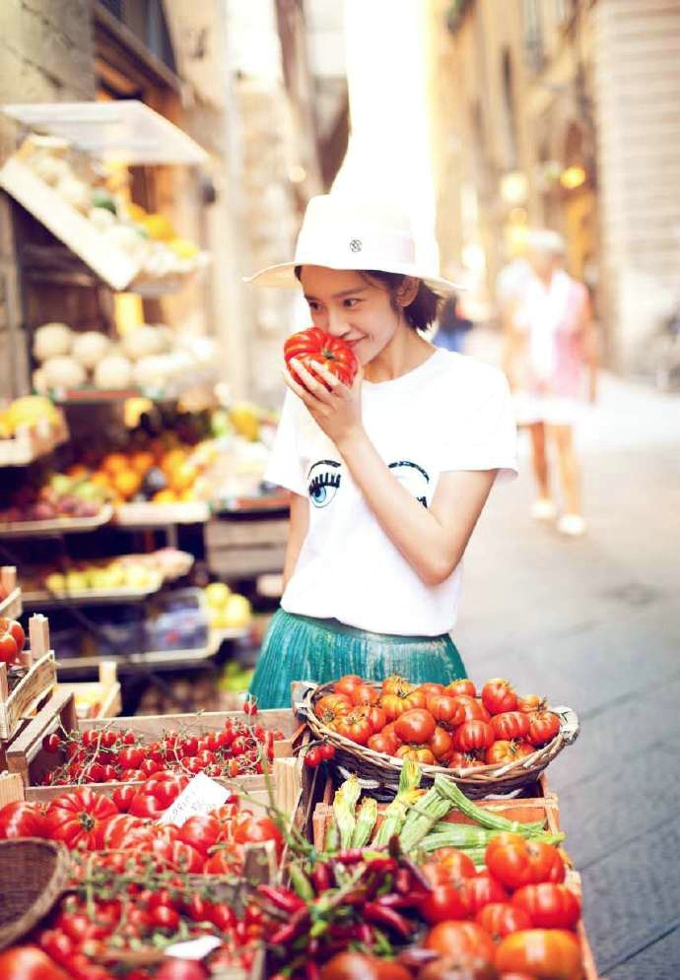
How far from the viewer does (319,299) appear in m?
2.75

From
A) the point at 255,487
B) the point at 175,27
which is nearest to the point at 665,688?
the point at 255,487

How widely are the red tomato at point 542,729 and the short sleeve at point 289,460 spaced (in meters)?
0.90

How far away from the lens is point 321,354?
264 cm

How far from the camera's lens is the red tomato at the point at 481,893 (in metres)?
1.88

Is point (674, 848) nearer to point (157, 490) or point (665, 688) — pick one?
point (665, 688)

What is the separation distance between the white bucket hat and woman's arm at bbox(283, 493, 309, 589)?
2.10 feet

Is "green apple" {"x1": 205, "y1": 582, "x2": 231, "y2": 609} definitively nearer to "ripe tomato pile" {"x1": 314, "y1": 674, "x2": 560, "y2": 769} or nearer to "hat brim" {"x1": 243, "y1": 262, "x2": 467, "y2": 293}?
"hat brim" {"x1": 243, "y1": 262, "x2": 467, "y2": 293}

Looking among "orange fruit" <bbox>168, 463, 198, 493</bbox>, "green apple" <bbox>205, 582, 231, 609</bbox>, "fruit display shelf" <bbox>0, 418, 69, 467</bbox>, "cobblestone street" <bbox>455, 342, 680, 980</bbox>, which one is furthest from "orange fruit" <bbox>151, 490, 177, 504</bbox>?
"cobblestone street" <bbox>455, 342, 680, 980</bbox>

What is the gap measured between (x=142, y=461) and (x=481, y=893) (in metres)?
4.25

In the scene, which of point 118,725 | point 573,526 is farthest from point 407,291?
point 573,526

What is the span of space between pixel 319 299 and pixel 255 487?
307cm

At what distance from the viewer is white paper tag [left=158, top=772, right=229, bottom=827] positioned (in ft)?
7.42

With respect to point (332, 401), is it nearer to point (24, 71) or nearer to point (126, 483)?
point (24, 71)

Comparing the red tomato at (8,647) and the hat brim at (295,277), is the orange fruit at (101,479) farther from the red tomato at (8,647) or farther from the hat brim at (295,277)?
the red tomato at (8,647)
